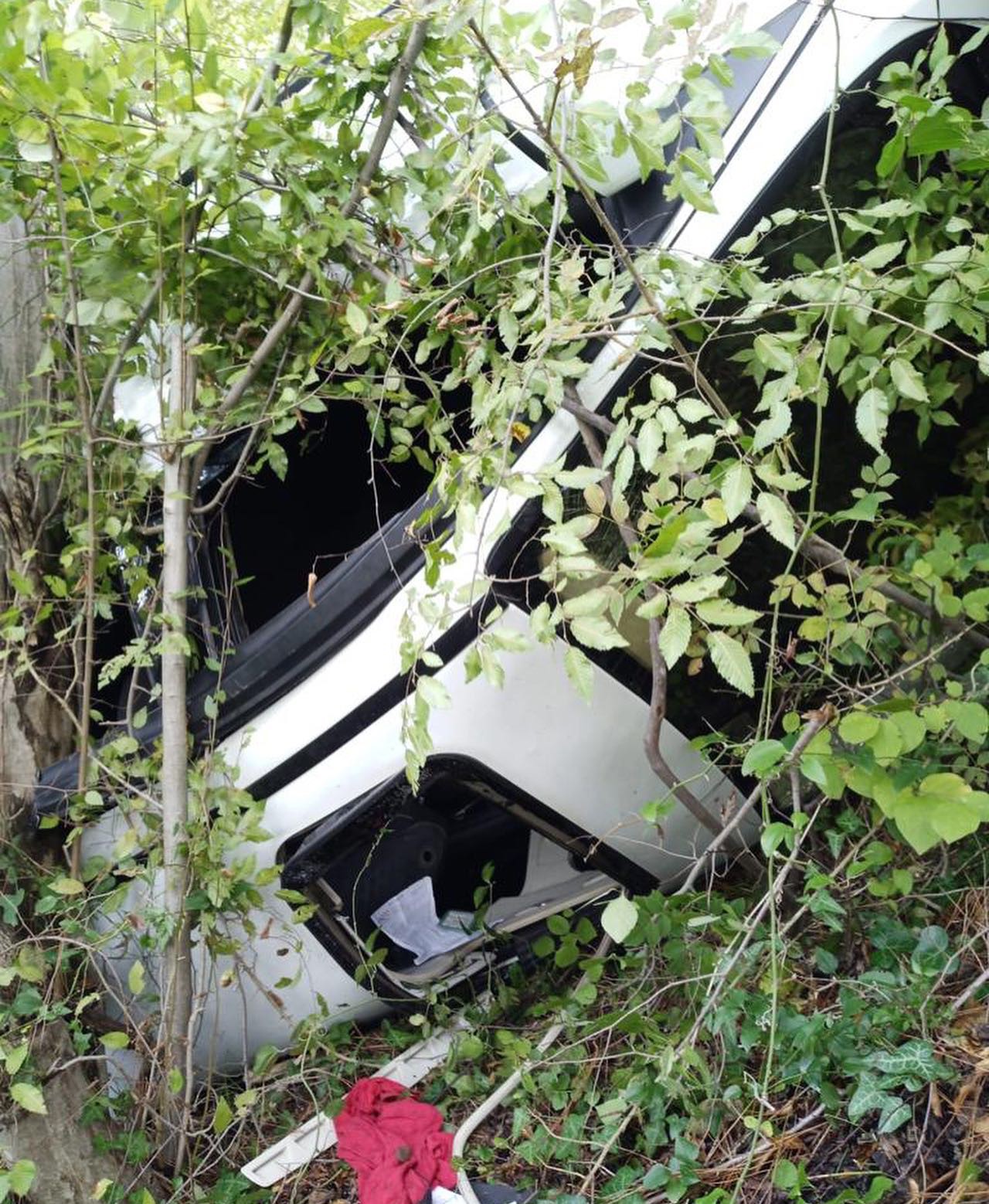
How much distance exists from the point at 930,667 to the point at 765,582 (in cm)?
49

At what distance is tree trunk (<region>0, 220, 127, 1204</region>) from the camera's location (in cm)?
234

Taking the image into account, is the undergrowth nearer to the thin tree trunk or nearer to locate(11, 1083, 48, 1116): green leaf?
the thin tree trunk

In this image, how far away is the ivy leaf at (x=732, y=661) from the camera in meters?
1.52

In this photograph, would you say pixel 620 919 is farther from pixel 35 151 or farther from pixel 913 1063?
pixel 35 151

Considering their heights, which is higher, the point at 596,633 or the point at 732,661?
the point at 596,633

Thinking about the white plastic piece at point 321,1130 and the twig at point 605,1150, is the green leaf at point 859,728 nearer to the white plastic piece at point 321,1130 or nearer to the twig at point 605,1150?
the twig at point 605,1150

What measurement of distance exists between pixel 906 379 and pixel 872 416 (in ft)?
0.44

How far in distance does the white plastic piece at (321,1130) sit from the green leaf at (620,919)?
3.89 feet

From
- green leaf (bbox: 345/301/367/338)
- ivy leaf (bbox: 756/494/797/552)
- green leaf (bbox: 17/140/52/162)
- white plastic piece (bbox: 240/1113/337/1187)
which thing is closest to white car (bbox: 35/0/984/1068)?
white plastic piece (bbox: 240/1113/337/1187)

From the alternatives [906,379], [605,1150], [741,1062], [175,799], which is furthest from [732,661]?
[175,799]

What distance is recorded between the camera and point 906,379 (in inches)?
67.2

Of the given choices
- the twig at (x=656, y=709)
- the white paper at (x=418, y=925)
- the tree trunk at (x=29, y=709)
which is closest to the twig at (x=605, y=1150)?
the twig at (x=656, y=709)

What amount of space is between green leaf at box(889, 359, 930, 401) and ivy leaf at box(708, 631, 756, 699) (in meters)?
0.50

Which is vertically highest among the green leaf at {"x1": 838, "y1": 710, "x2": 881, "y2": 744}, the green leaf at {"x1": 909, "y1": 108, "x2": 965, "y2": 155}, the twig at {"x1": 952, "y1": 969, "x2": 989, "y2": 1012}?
the green leaf at {"x1": 909, "y1": 108, "x2": 965, "y2": 155}
